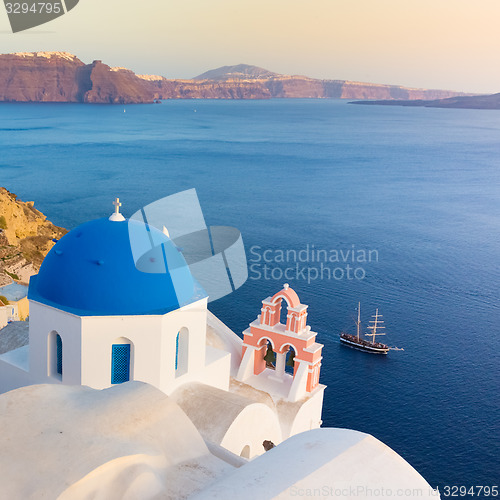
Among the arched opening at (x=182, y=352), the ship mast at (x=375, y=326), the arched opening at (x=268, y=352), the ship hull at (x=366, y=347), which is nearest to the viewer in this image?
the arched opening at (x=182, y=352)

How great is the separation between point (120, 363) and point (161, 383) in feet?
2.89

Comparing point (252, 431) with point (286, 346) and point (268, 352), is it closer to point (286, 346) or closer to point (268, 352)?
point (286, 346)

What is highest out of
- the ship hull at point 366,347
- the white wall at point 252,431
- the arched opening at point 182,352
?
the arched opening at point 182,352

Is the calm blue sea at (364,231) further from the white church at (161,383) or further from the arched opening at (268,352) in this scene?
the white church at (161,383)

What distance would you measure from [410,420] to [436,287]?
546 inches

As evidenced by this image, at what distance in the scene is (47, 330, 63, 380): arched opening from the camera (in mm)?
11750

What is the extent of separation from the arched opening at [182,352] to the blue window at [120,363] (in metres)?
1.08

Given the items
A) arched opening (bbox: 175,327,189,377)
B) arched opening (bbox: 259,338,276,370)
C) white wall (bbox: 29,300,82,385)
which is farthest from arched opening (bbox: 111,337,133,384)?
arched opening (bbox: 259,338,276,370)

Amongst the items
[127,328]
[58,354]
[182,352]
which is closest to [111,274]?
[127,328]

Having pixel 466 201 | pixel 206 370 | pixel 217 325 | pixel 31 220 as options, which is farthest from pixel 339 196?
pixel 206 370

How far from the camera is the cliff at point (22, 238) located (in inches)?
1200

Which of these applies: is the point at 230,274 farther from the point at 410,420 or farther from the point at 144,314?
the point at 144,314

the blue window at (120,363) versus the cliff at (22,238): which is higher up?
the blue window at (120,363)

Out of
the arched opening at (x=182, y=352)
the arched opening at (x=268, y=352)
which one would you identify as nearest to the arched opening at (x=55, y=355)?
the arched opening at (x=182, y=352)
